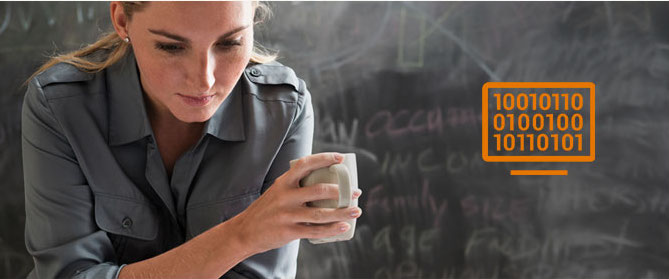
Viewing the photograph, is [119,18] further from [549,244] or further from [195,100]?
[549,244]

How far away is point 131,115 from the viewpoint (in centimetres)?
112

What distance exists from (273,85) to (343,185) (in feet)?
1.16

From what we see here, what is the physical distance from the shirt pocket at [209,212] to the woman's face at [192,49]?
184 millimetres

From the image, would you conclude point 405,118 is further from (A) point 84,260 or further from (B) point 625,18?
(A) point 84,260

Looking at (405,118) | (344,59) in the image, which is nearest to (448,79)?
(405,118)

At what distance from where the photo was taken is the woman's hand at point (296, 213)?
87 cm

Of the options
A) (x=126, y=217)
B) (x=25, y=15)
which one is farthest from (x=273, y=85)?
(x=25, y=15)

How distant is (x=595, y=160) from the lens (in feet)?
9.11

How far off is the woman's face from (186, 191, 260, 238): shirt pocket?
0.18m

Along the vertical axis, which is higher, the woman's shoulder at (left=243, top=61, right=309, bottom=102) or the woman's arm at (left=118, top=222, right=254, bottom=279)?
the woman's shoulder at (left=243, top=61, right=309, bottom=102)

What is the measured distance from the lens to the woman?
0.92 m

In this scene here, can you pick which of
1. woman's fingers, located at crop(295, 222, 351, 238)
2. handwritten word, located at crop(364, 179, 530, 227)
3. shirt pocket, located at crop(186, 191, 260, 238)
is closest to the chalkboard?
handwritten word, located at crop(364, 179, 530, 227)

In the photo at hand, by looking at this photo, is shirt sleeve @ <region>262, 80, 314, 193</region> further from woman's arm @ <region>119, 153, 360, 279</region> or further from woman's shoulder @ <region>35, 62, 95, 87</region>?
woman's shoulder @ <region>35, 62, 95, 87</region>

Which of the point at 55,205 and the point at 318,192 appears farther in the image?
the point at 55,205
